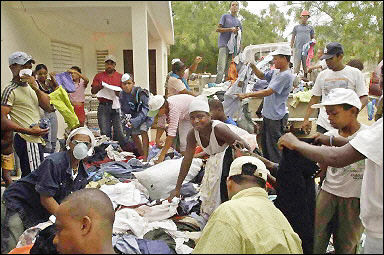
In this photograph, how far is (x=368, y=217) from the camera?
148cm

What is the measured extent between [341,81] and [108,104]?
3571 mm

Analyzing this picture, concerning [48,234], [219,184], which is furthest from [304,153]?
[48,234]

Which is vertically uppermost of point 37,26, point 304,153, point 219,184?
point 37,26

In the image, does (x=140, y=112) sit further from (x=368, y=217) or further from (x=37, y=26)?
(x=368, y=217)

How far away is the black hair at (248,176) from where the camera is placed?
2.00 metres

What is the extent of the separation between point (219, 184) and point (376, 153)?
172cm

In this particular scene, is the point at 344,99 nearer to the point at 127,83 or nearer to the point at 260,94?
the point at 260,94

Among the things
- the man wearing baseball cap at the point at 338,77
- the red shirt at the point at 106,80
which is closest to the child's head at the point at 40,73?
the red shirt at the point at 106,80

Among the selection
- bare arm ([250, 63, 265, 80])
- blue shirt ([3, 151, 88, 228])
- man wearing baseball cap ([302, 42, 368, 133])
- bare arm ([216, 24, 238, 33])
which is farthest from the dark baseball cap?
bare arm ([216, 24, 238, 33])

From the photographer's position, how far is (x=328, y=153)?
1.65m

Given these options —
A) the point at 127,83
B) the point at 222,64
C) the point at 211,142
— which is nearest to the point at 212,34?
the point at 222,64

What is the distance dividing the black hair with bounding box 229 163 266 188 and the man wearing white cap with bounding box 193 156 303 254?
0.11 metres

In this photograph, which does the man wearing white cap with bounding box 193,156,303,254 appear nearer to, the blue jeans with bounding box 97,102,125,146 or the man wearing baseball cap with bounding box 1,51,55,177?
the man wearing baseball cap with bounding box 1,51,55,177

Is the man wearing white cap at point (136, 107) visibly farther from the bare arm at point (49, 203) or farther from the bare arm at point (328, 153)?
the bare arm at point (328, 153)
